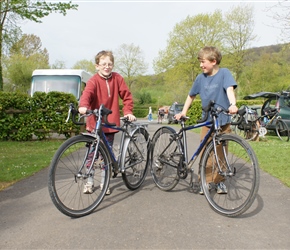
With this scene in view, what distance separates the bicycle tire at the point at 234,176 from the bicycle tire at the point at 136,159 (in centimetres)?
104

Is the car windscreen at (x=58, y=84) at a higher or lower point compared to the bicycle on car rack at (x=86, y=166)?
higher

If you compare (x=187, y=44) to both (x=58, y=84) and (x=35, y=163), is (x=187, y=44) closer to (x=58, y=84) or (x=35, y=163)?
(x=58, y=84)

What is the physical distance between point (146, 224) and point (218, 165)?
1108mm

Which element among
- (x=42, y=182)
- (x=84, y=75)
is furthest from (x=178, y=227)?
(x=84, y=75)

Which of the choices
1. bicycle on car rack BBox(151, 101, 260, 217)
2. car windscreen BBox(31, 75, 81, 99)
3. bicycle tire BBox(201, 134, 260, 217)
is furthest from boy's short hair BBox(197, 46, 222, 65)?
car windscreen BBox(31, 75, 81, 99)

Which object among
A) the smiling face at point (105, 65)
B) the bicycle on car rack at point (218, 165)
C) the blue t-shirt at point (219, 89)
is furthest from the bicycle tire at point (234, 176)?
the smiling face at point (105, 65)

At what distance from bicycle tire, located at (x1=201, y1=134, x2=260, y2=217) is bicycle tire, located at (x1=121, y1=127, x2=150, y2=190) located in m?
1.04

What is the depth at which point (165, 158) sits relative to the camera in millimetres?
4930

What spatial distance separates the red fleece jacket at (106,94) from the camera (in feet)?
14.7

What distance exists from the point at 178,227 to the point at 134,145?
1626 mm

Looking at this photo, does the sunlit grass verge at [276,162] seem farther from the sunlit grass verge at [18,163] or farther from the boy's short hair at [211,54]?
the sunlit grass verge at [18,163]

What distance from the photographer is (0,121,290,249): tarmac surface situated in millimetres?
2993

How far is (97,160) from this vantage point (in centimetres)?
402

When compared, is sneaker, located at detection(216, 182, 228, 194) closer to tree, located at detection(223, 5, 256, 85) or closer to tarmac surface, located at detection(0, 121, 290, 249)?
tarmac surface, located at detection(0, 121, 290, 249)
